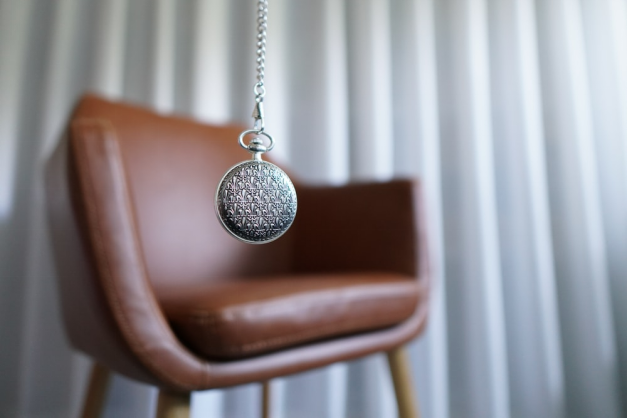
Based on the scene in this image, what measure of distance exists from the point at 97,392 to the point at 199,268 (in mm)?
354

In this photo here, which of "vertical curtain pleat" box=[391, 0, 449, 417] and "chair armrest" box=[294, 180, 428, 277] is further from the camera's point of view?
"vertical curtain pleat" box=[391, 0, 449, 417]

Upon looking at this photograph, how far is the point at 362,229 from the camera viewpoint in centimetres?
112

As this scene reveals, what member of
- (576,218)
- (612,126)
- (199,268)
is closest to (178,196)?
(199,268)

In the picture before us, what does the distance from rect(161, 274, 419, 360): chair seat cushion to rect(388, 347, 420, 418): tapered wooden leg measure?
0.55 ft

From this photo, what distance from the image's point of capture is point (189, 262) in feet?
3.65

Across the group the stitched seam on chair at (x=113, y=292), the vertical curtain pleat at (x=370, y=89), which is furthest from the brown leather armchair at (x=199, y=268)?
the vertical curtain pleat at (x=370, y=89)

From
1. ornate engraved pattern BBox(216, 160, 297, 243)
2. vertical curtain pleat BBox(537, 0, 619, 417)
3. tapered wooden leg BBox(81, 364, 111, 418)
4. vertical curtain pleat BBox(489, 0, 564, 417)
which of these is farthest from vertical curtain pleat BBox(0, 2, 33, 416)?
vertical curtain pleat BBox(537, 0, 619, 417)

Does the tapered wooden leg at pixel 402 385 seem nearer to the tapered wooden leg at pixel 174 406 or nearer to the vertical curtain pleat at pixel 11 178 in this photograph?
the tapered wooden leg at pixel 174 406

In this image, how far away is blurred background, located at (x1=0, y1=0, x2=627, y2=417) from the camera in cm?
127

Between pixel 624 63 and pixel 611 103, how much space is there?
115mm

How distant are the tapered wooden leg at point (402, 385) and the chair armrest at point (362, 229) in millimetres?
185

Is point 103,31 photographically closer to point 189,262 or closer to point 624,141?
point 189,262

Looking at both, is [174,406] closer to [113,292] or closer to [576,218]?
[113,292]

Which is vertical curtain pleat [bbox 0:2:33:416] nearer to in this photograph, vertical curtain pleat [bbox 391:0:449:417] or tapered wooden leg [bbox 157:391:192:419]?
tapered wooden leg [bbox 157:391:192:419]
